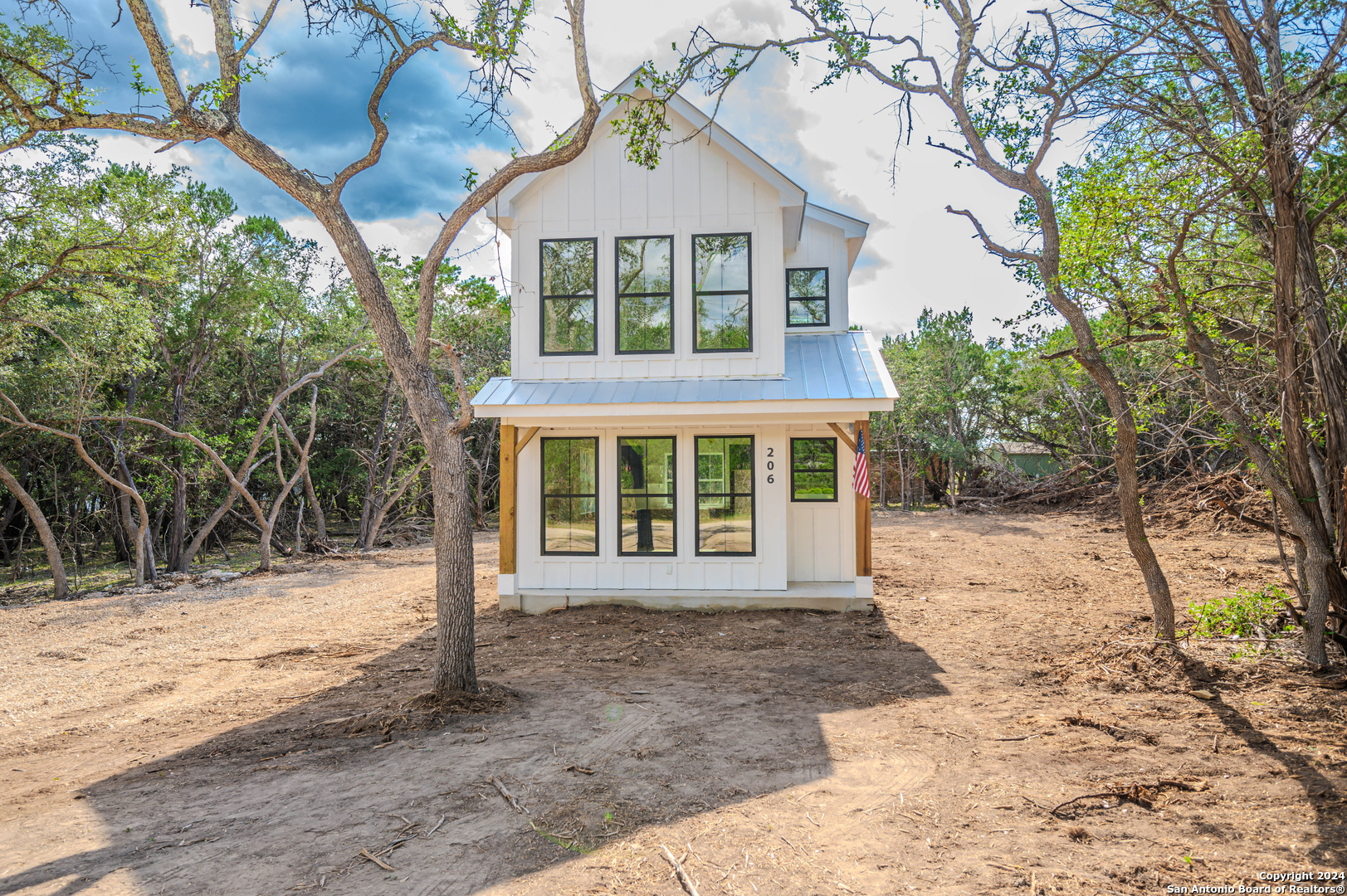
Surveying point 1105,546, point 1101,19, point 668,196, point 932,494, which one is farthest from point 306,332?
point 932,494

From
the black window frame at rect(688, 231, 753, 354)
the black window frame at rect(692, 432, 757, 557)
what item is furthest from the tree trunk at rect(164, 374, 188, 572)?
the black window frame at rect(688, 231, 753, 354)

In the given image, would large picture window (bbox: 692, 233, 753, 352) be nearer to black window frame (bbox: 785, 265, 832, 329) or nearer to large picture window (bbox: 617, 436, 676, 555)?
large picture window (bbox: 617, 436, 676, 555)

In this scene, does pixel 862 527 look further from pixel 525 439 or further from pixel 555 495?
pixel 525 439

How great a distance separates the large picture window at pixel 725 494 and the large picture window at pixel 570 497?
1.46 metres

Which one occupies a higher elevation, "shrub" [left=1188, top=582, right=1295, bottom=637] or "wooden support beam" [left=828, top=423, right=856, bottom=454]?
"wooden support beam" [left=828, top=423, right=856, bottom=454]

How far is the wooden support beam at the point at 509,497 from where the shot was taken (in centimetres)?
962

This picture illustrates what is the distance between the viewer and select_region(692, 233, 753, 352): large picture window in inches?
381

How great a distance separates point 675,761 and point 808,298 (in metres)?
8.61

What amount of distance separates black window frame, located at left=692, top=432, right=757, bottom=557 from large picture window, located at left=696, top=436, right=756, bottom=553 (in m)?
0.01

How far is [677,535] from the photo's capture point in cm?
964

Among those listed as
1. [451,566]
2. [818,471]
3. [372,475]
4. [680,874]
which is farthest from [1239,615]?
[372,475]

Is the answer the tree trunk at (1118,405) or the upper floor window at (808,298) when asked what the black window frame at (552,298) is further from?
the tree trunk at (1118,405)

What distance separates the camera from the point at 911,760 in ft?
15.5

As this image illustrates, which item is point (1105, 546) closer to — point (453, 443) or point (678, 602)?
point (678, 602)
